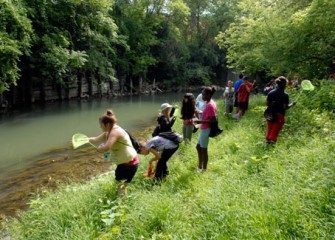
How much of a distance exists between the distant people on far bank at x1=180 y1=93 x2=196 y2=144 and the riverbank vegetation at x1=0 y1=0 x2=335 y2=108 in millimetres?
4674

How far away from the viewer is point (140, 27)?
3319 cm

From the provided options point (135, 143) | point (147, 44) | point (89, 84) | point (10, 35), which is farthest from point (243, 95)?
point (147, 44)

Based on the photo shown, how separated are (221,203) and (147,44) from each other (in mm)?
31885

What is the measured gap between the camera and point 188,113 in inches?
299

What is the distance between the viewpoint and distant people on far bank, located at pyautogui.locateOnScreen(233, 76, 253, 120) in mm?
10523

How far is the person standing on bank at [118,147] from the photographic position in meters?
4.69

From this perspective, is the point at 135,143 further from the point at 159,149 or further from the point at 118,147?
the point at 118,147

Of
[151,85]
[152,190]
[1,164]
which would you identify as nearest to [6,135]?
[1,164]

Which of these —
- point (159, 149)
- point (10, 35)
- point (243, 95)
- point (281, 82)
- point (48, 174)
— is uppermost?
point (10, 35)

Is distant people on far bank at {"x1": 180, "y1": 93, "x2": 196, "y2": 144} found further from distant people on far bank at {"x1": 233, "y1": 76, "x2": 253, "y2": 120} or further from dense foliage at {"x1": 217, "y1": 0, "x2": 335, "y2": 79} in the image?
dense foliage at {"x1": 217, "y1": 0, "x2": 335, "y2": 79}

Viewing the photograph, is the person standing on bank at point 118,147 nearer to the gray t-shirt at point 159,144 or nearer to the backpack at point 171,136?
the gray t-shirt at point 159,144

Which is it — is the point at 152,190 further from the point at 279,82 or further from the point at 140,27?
the point at 140,27

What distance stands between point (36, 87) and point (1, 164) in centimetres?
1595

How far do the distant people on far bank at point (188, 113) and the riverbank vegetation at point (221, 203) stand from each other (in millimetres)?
1421
